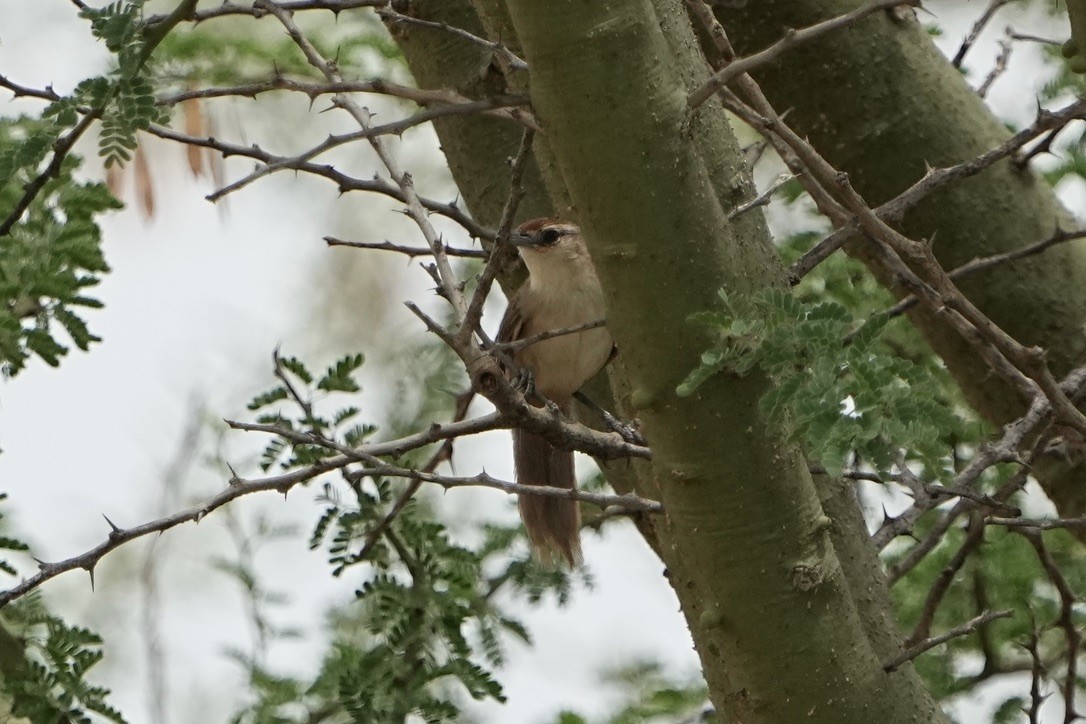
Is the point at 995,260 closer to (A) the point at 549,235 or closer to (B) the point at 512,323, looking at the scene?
(A) the point at 549,235

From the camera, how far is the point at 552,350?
4863 mm

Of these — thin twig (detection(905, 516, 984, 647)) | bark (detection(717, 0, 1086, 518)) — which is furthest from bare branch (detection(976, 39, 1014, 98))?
thin twig (detection(905, 516, 984, 647))

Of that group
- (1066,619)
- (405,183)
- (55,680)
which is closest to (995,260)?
(1066,619)

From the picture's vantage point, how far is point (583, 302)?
514 cm

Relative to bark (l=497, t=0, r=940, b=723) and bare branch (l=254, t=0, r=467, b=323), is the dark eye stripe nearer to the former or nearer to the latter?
bare branch (l=254, t=0, r=467, b=323)

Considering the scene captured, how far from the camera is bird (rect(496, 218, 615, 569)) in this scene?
→ 441cm

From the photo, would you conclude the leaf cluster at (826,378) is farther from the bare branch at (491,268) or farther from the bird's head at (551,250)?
the bird's head at (551,250)

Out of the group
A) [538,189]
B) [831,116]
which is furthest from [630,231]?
[831,116]

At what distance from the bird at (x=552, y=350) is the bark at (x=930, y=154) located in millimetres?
932

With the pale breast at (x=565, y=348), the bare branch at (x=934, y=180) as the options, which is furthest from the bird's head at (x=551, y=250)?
the bare branch at (x=934, y=180)

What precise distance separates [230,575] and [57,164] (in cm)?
315

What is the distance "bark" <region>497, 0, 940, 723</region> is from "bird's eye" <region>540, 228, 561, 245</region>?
2360 millimetres

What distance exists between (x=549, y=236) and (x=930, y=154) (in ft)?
5.13

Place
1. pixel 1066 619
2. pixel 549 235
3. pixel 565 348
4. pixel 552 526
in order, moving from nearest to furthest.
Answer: pixel 1066 619 → pixel 552 526 → pixel 565 348 → pixel 549 235
